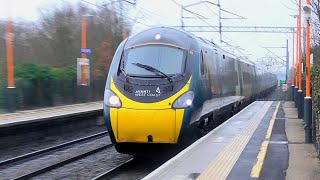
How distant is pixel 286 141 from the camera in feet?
37.9

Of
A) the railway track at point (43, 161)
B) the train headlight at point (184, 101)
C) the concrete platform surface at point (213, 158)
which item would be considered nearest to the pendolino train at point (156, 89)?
the train headlight at point (184, 101)

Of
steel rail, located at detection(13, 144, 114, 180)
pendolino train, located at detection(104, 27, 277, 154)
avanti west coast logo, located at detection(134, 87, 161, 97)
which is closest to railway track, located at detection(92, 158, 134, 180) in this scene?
pendolino train, located at detection(104, 27, 277, 154)

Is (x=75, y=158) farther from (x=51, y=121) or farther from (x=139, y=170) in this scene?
(x=51, y=121)

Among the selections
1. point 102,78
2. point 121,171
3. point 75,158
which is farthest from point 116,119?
point 102,78

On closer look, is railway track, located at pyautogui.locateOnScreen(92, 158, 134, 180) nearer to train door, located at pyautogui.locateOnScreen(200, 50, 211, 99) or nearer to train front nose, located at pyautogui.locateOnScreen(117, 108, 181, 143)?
train front nose, located at pyautogui.locateOnScreen(117, 108, 181, 143)

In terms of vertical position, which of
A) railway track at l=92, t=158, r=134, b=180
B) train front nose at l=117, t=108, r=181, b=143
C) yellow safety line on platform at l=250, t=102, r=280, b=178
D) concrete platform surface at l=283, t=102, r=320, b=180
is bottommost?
railway track at l=92, t=158, r=134, b=180

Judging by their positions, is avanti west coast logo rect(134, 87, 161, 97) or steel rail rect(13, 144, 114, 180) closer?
avanti west coast logo rect(134, 87, 161, 97)

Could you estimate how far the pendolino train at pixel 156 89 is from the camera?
398 inches

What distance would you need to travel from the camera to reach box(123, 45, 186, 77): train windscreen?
10.9 metres

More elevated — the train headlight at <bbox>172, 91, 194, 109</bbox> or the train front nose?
the train headlight at <bbox>172, 91, 194, 109</bbox>

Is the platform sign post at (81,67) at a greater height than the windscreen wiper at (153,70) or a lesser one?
greater

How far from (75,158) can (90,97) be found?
19.1m

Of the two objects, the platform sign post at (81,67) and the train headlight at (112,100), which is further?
the platform sign post at (81,67)

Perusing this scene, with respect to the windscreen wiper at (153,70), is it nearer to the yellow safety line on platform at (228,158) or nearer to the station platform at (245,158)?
the station platform at (245,158)
